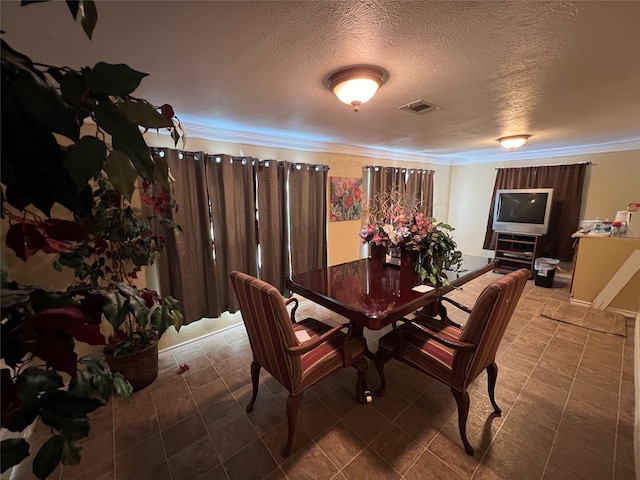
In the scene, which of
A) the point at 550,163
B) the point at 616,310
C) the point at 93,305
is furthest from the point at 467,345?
the point at 550,163

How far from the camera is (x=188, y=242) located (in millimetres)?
2520

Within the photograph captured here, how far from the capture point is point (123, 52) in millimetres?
1259

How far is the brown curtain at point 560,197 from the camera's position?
4.02m

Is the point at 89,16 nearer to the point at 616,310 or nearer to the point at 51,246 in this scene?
the point at 51,246

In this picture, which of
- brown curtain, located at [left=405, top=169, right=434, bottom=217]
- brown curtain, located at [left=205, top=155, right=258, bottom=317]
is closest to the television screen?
brown curtain, located at [left=405, top=169, right=434, bottom=217]

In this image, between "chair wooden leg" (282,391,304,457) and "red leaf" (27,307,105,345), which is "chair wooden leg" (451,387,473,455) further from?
"red leaf" (27,307,105,345)

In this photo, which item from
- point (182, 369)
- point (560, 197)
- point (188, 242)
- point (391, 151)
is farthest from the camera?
point (391, 151)

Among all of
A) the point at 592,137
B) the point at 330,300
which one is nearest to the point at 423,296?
the point at 330,300

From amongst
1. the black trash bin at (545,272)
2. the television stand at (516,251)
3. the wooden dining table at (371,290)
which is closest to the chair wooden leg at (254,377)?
the wooden dining table at (371,290)

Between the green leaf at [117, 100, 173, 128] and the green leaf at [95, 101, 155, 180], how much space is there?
32 mm

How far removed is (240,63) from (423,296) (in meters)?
1.79

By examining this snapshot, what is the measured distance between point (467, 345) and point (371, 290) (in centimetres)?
70

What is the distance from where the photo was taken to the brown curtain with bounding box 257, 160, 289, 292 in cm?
295

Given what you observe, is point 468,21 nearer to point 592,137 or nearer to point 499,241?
point 592,137
